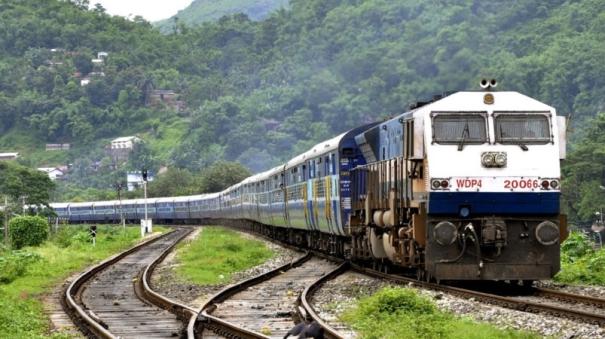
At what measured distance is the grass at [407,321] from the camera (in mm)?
13180

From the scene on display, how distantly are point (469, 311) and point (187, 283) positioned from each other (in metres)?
10.2

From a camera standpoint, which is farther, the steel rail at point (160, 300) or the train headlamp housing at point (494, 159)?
the train headlamp housing at point (494, 159)

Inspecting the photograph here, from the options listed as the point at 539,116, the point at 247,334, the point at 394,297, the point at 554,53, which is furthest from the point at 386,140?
the point at 554,53

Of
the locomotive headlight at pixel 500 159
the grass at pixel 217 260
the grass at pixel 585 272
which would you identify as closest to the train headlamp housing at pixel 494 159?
the locomotive headlight at pixel 500 159

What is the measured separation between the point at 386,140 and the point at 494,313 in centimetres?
765

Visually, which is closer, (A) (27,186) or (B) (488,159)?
(B) (488,159)

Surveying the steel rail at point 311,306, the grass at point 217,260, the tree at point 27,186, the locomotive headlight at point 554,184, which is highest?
the tree at point 27,186

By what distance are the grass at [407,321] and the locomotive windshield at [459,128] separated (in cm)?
334

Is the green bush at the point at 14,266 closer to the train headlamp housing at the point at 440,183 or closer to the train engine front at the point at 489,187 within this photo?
the train engine front at the point at 489,187

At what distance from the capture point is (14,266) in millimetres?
29250

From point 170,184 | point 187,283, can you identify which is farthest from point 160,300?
point 170,184

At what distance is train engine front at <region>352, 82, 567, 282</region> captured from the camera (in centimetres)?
1792

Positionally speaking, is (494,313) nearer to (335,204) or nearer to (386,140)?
(386,140)

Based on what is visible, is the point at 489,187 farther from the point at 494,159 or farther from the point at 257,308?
the point at 257,308
